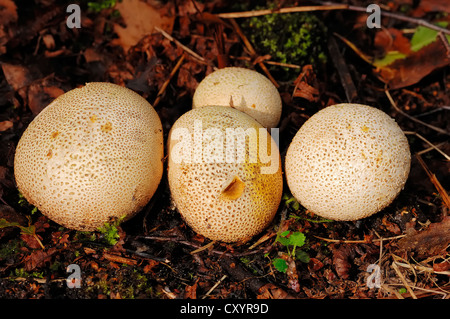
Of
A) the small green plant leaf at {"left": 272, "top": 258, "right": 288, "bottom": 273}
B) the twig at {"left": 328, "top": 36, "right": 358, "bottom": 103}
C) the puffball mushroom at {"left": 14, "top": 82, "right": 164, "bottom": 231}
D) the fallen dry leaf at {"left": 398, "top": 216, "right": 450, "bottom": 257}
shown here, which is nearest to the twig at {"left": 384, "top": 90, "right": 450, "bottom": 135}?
the twig at {"left": 328, "top": 36, "right": 358, "bottom": 103}

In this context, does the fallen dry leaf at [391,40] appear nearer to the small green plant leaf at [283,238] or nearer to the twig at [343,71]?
the twig at [343,71]

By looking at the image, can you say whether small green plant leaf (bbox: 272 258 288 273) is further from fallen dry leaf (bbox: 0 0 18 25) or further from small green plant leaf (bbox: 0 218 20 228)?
fallen dry leaf (bbox: 0 0 18 25)

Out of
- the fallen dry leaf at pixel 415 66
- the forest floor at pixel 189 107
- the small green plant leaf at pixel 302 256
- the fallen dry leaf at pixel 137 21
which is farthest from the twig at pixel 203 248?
the fallen dry leaf at pixel 415 66

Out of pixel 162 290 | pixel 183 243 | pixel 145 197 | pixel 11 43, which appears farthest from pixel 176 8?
pixel 162 290

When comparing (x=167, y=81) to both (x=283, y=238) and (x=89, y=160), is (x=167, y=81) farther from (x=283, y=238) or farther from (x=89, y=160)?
(x=283, y=238)

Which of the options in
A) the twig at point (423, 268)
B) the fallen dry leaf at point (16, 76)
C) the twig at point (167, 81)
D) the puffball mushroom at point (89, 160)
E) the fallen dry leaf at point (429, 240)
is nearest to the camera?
the puffball mushroom at point (89, 160)

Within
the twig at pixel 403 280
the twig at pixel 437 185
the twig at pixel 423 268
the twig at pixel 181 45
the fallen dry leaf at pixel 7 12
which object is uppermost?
the fallen dry leaf at pixel 7 12
